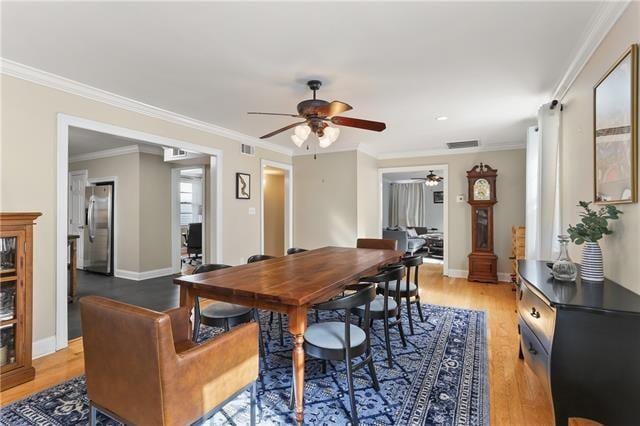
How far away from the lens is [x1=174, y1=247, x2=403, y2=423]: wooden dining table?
5.68 feet

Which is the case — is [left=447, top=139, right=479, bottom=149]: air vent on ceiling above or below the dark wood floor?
above

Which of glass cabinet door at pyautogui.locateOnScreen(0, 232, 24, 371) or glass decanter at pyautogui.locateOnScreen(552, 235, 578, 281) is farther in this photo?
glass cabinet door at pyautogui.locateOnScreen(0, 232, 24, 371)

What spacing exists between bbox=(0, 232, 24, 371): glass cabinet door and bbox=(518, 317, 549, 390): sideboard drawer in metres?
3.38

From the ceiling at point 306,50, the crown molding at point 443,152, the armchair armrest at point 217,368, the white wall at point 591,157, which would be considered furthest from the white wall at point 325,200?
the armchair armrest at point 217,368

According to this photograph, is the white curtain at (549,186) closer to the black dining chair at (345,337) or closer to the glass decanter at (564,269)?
the glass decanter at (564,269)

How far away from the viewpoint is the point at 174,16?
6.29 feet

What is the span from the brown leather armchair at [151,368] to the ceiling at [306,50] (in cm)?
172

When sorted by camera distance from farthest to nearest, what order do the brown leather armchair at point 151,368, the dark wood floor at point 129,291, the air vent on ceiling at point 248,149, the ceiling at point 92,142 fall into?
the air vent on ceiling at point 248,149
the ceiling at point 92,142
the dark wood floor at point 129,291
the brown leather armchair at point 151,368

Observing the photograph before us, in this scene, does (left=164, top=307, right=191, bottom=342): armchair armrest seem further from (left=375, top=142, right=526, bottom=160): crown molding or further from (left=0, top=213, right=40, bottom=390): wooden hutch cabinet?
(left=375, top=142, right=526, bottom=160): crown molding

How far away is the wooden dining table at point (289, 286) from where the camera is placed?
173 centimetres

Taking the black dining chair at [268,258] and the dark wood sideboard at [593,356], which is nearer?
the dark wood sideboard at [593,356]

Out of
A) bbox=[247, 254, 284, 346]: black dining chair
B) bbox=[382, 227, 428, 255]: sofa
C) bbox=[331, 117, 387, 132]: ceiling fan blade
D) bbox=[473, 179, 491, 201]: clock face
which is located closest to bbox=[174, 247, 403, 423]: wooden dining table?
bbox=[247, 254, 284, 346]: black dining chair

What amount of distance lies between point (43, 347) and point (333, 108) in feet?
10.4

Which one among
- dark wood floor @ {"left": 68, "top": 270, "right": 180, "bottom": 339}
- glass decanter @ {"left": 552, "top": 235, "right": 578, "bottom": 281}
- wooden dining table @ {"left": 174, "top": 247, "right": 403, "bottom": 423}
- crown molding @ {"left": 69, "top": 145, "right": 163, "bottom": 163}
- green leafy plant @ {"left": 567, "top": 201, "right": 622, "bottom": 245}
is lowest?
dark wood floor @ {"left": 68, "top": 270, "right": 180, "bottom": 339}
